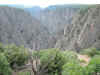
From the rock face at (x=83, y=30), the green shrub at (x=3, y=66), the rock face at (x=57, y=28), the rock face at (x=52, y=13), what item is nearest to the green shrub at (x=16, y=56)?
the rock face at (x=57, y=28)

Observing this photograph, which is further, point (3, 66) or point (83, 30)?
point (83, 30)

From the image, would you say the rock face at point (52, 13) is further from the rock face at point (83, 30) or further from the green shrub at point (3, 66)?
the rock face at point (83, 30)

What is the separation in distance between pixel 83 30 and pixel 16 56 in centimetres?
1226

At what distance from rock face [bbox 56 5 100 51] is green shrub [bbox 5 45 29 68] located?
7.77 meters

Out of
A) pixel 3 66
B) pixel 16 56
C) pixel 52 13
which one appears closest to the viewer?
pixel 3 66

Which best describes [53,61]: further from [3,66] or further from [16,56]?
[3,66]

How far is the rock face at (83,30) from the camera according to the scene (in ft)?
39.5

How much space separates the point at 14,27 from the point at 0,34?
4.41 metres

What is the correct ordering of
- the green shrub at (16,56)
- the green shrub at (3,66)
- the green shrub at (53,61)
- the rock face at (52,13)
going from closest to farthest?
1. the rock face at (52,13)
2. the green shrub at (3,66)
3. the green shrub at (53,61)
4. the green shrub at (16,56)

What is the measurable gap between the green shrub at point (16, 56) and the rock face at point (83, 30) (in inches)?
306

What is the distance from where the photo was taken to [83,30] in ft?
52.0

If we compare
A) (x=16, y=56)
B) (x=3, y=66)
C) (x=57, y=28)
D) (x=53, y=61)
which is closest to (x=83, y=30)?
(x=57, y=28)

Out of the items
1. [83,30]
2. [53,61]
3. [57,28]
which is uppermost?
[53,61]

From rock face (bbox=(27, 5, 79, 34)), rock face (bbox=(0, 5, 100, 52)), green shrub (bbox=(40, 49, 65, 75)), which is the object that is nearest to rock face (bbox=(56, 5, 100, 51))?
rock face (bbox=(0, 5, 100, 52))
